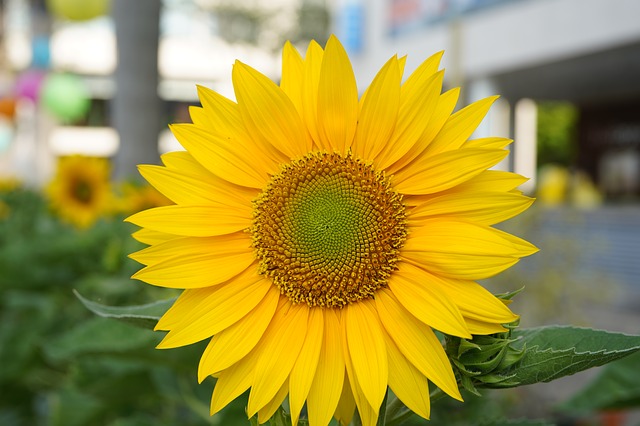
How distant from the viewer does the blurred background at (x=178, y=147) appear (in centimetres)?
206

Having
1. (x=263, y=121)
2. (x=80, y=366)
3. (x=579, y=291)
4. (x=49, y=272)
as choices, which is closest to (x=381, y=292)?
(x=263, y=121)

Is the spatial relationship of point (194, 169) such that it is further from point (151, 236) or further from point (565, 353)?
point (565, 353)

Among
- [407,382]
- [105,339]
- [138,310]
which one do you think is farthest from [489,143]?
[105,339]

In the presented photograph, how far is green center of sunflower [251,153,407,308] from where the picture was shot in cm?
88

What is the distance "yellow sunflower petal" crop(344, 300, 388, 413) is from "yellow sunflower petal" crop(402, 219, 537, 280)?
9 cm

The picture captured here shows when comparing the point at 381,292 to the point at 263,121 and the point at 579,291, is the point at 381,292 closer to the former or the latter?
the point at 263,121

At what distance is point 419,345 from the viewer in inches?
31.5

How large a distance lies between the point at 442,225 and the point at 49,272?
2.55m

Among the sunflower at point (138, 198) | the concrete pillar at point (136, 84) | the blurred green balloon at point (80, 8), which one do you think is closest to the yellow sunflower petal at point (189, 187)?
the sunflower at point (138, 198)

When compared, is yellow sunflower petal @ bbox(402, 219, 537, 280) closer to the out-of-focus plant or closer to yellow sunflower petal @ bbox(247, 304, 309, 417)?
yellow sunflower petal @ bbox(247, 304, 309, 417)

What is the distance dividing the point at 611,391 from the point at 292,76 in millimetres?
972

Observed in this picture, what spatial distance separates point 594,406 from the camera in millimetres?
1440

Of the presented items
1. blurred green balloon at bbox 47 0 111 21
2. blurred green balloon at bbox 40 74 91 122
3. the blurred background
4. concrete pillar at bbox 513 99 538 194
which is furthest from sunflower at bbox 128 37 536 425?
concrete pillar at bbox 513 99 538 194

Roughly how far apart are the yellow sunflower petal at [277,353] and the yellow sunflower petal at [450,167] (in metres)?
0.20
